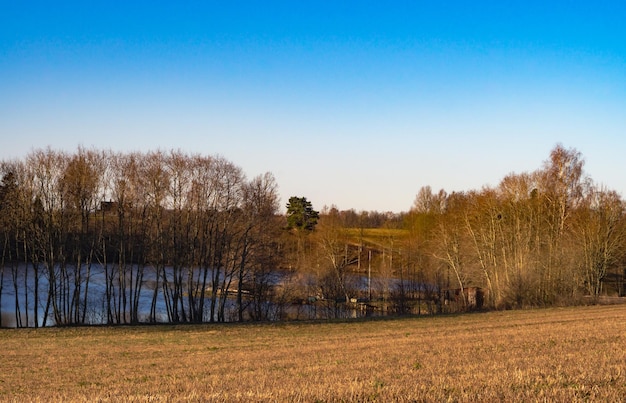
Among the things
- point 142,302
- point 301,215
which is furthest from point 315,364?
point 301,215

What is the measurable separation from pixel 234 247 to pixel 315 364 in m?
31.6

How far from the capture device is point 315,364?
701 inches

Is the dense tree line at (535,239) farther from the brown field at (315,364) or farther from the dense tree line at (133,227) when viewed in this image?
the dense tree line at (133,227)

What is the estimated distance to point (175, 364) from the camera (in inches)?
781

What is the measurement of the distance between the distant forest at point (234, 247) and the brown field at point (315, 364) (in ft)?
31.9

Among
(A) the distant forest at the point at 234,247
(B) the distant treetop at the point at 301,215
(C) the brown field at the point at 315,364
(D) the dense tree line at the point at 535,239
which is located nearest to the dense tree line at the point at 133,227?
(A) the distant forest at the point at 234,247

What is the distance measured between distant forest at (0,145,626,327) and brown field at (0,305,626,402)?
974 cm

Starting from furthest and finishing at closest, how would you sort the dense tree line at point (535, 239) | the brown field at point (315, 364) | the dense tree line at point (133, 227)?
1. the dense tree line at point (535, 239)
2. the dense tree line at point (133, 227)
3. the brown field at point (315, 364)

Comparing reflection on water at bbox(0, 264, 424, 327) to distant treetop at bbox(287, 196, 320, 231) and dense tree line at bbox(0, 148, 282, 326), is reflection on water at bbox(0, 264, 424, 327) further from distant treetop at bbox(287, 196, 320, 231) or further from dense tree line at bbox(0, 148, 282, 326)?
distant treetop at bbox(287, 196, 320, 231)

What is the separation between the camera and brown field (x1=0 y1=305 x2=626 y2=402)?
30.2 ft

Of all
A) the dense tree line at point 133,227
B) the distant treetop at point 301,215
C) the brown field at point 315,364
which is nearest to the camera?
the brown field at point 315,364

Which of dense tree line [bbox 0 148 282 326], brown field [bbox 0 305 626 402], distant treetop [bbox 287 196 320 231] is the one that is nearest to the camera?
brown field [bbox 0 305 626 402]

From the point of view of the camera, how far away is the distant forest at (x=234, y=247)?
41.3 metres

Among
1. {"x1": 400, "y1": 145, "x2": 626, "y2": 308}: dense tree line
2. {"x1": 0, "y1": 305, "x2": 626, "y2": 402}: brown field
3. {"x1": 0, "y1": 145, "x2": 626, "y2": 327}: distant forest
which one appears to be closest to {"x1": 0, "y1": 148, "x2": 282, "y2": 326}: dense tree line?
{"x1": 0, "y1": 145, "x2": 626, "y2": 327}: distant forest
